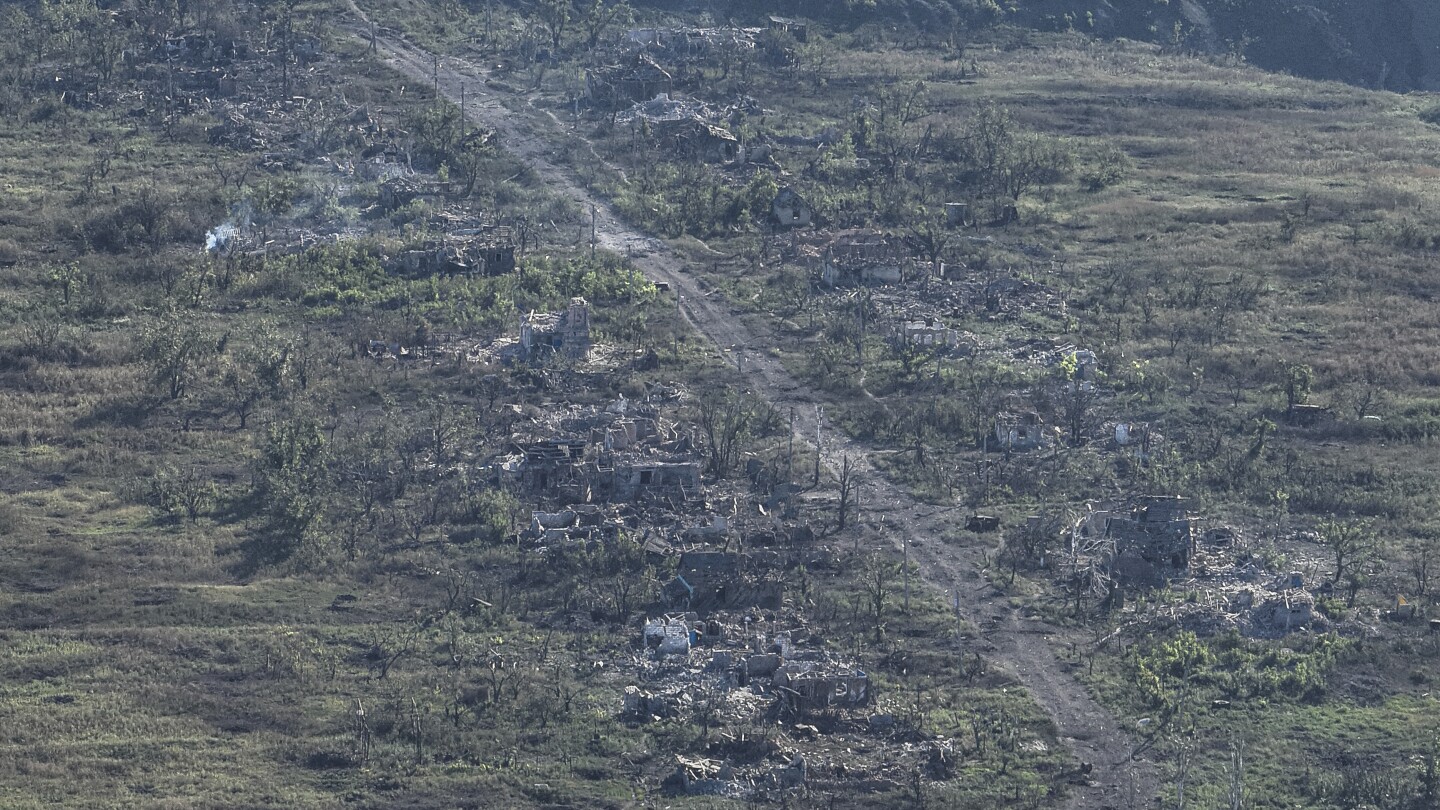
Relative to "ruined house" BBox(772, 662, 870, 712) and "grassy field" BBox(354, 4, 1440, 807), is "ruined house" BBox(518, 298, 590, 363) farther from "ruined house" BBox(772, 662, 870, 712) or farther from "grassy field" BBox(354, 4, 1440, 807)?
"ruined house" BBox(772, 662, 870, 712)

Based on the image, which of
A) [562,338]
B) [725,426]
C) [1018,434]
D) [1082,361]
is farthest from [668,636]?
[1082,361]

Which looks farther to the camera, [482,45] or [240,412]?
[482,45]

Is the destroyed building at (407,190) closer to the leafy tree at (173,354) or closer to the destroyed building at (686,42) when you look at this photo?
the leafy tree at (173,354)

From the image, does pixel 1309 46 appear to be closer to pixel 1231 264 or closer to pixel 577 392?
pixel 1231 264

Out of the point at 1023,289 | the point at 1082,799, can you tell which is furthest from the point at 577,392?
the point at 1082,799

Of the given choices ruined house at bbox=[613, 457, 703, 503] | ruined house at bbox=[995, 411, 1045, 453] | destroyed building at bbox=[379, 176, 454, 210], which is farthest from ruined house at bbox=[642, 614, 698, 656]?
destroyed building at bbox=[379, 176, 454, 210]

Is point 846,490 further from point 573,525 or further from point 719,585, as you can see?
point 573,525
